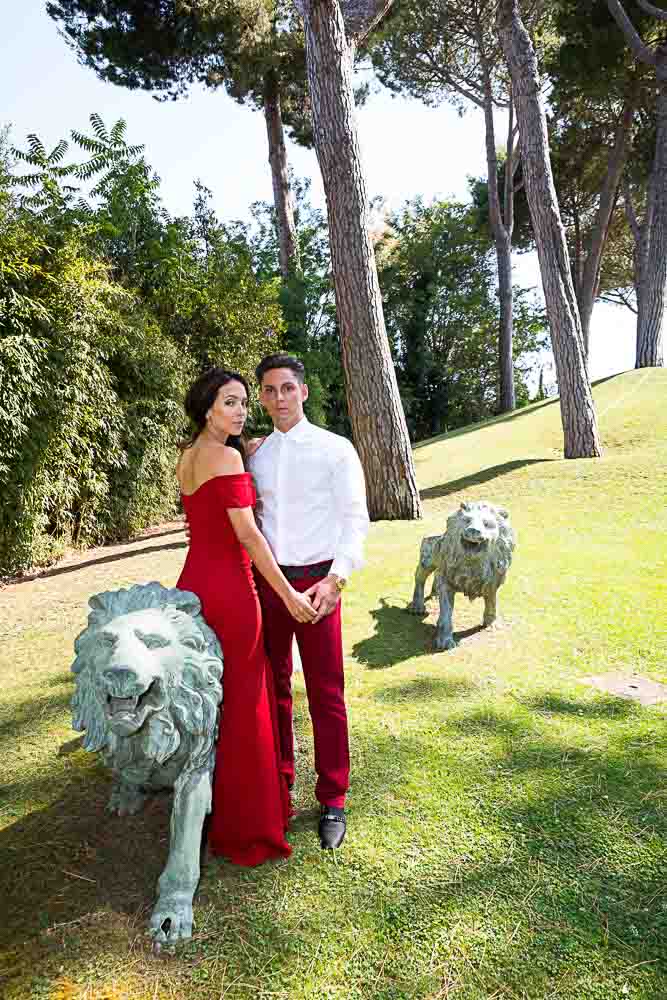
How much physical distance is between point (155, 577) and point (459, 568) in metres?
2.80

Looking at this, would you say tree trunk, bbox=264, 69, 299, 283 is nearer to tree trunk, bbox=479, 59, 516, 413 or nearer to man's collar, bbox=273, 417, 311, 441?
tree trunk, bbox=479, 59, 516, 413

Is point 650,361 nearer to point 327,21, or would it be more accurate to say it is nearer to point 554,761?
point 327,21

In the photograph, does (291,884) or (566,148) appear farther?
(566,148)

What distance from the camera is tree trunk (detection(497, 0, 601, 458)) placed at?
8070mm

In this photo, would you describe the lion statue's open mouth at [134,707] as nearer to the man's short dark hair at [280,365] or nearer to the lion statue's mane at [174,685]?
the lion statue's mane at [174,685]

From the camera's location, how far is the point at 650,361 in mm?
13336

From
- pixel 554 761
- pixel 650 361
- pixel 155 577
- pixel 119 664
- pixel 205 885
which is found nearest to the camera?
pixel 119 664

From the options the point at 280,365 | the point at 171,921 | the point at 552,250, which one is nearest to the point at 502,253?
the point at 552,250

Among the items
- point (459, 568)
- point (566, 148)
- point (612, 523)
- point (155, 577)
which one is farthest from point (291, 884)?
point (566, 148)

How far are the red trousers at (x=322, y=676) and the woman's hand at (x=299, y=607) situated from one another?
11 centimetres

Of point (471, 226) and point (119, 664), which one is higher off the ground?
point (471, 226)

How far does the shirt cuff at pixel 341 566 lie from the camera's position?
2.11 metres

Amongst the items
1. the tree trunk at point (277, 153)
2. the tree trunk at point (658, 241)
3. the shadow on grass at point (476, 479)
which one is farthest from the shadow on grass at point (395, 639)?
the tree trunk at point (277, 153)

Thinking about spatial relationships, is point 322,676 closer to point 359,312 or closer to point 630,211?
point 359,312
